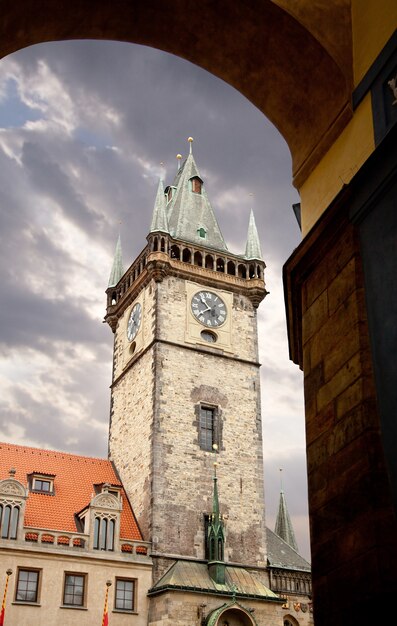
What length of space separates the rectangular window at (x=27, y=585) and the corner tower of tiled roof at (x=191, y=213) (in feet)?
54.0

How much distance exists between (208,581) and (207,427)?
641 cm

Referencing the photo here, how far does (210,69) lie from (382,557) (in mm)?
6352

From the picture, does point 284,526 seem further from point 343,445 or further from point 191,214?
point 343,445

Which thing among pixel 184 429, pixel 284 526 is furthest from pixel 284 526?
pixel 184 429

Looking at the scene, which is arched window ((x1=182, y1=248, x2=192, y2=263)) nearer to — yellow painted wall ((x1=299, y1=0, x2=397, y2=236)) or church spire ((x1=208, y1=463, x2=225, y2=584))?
church spire ((x1=208, y1=463, x2=225, y2=584))

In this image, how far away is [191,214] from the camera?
38125 millimetres

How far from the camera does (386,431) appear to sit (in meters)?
5.87

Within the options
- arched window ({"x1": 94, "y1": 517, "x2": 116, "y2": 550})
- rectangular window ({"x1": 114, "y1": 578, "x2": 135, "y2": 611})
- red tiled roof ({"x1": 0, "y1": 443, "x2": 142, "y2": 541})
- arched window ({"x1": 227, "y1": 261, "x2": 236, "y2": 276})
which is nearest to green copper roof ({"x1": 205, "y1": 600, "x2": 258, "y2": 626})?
rectangular window ({"x1": 114, "y1": 578, "x2": 135, "y2": 611})

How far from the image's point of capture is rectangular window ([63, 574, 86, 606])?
84.8ft

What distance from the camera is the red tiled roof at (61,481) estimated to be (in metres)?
28.2

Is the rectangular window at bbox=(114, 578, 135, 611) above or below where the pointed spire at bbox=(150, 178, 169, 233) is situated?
below

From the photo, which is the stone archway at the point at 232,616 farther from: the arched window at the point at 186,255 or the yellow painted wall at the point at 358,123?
the yellow painted wall at the point at 358,123

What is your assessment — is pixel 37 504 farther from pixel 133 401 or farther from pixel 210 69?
pixel 210 69

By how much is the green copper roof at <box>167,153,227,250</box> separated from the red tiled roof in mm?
11310
